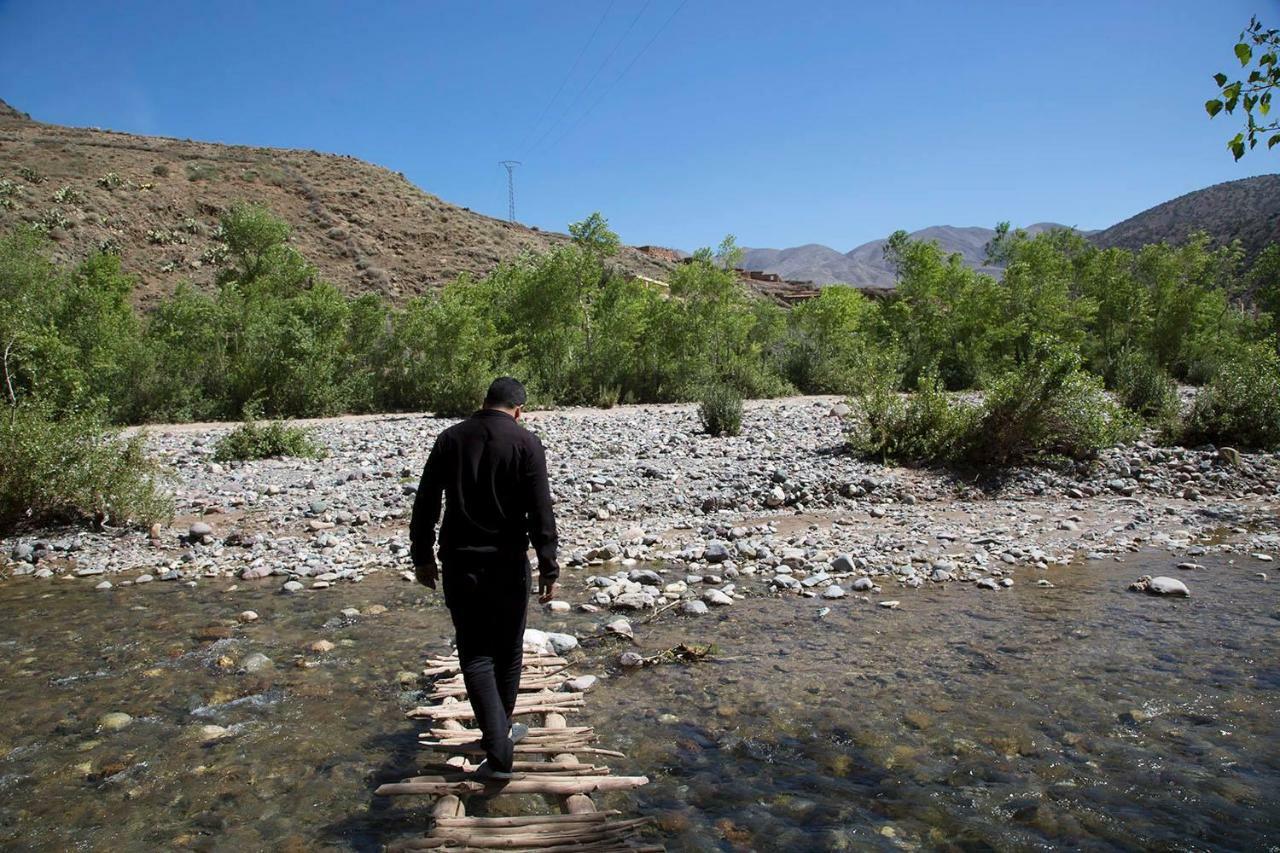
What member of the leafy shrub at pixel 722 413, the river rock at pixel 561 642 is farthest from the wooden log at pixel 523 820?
the leafy shrub at pixel 722 413

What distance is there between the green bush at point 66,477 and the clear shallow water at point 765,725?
2.52m

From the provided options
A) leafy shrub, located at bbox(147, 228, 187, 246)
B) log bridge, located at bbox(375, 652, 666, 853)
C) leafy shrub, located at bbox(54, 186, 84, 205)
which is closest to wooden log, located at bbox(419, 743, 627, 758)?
log bridge, located at bbox(375, 652, 666, 853)

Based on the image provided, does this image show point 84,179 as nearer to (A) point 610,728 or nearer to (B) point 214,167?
(B) point 214,167

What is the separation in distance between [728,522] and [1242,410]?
9337 millimetres

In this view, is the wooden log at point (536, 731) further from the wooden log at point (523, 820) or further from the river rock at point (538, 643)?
the river rock at point (538, 643)

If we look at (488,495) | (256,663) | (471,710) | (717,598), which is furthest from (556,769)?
(717,598)

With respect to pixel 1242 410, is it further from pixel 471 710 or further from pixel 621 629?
pixel 471 710

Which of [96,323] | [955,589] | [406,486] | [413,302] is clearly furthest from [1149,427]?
[96,323]

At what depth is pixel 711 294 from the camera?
1059 inches

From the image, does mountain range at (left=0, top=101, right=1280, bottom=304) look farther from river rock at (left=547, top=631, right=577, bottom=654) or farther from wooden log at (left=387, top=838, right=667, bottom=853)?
wooden log at (left=387, top=838, right=667, bottom=853)

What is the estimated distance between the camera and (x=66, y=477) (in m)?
8.96

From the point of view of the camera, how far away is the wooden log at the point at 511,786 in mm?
3768

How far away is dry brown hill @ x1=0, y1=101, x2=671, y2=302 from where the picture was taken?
143 feet

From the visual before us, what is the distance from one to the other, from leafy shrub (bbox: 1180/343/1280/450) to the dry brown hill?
34.0m
